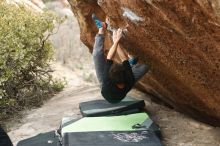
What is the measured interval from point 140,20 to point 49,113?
3751 mm

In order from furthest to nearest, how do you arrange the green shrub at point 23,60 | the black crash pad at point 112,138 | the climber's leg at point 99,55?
the green shrub at point 23,60 → the climber's leg at point 99,55 → the black crash pad at point 112,138

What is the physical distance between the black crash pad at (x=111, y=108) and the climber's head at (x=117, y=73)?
0.75m

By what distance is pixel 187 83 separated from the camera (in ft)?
21.6

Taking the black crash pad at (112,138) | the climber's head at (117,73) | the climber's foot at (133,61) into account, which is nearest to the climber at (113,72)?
the climber's head at (117,73)

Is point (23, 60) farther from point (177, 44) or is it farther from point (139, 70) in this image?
point (177, 44)

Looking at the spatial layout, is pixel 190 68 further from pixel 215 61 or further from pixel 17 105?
pixel 17 105

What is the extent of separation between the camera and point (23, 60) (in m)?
9.73

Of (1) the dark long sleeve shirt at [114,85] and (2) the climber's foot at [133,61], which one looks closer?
(1) the dark long sleeve shirt at [114,85]

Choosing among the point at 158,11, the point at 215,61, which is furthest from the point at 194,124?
the point at 158,11

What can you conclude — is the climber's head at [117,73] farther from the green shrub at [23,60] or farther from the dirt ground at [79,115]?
the green shrub at [23,60]

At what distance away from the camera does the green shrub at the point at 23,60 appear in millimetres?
9227

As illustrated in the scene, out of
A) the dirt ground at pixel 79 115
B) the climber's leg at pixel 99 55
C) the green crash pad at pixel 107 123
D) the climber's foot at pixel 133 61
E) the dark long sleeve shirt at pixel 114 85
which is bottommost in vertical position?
the dirt ground at pixel 79 115

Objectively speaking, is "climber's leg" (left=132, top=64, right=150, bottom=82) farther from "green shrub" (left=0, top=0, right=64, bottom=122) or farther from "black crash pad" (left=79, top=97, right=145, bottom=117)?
"green shrub" (left=0, top=0, right=64, bottom=122)

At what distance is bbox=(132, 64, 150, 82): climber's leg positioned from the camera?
7047mm
